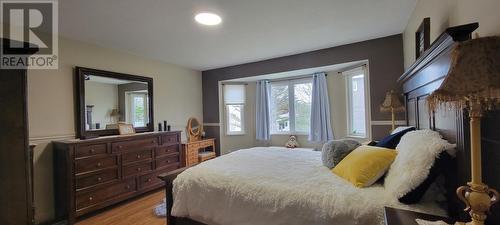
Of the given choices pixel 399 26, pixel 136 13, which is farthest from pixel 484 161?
pixel 136 13

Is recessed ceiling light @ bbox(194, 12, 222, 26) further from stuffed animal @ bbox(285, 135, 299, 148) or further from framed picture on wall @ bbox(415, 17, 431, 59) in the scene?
stuffed animal @ bbox(285, 135, 299, 148)

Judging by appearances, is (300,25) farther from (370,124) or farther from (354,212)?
(354,212)

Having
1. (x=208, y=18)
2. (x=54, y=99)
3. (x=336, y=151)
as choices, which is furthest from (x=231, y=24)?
(x=54, y=99)

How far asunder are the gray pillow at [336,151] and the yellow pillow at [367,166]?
0.79ft

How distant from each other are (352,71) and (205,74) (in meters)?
2.98

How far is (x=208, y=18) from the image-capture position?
2.27 meters

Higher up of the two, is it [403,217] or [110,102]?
[110,102]

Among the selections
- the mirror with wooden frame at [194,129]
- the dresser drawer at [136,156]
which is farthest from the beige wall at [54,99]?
the mirror with wooden frame at [194,129]

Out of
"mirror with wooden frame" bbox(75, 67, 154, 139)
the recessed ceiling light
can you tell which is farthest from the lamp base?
"mirror with wooden frame" bbox(75, 67, 154, 139)

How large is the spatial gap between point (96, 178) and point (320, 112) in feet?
11.5

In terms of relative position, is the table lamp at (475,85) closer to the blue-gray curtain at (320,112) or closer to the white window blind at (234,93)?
the blue-gray curtain at (320,112)

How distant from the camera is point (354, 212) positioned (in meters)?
1.23

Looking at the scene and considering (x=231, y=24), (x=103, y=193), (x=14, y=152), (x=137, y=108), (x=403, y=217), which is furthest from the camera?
(x=137, y=108)

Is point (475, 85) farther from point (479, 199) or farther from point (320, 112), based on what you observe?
point (320, 112)
